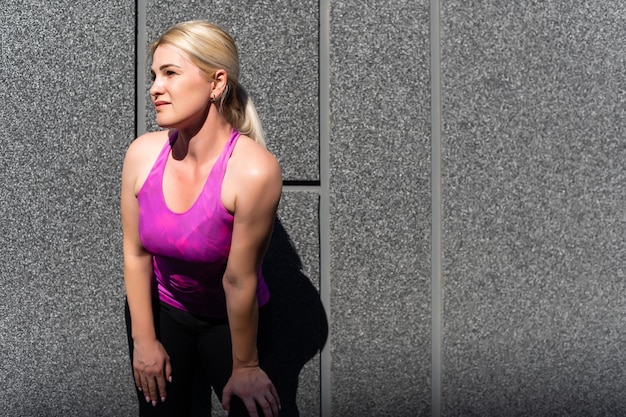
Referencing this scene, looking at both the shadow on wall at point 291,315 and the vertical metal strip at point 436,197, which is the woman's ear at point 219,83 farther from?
the vertical metal strip at point 436,197

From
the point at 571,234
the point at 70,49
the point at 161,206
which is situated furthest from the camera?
the point at 571,234

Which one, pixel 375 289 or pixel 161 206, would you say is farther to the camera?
pixel 375 289

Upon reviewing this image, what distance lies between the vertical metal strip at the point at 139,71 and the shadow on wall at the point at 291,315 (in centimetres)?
62

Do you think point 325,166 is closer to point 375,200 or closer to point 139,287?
point 375,200

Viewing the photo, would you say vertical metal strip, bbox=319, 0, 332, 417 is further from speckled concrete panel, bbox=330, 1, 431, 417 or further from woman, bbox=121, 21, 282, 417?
woman, bbox=121, 21, 282, 417

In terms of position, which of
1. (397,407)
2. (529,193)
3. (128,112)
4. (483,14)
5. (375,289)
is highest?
(483,14)

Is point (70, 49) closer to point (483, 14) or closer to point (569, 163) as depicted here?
point (483, 14)

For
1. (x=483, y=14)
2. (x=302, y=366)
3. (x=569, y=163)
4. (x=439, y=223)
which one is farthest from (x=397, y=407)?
(x=483, y=14)

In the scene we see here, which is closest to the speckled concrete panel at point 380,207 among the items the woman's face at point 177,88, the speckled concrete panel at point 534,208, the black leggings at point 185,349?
the speckled concrete panel at point 534,208

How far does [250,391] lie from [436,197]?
108 cm

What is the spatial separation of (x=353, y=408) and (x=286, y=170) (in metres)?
0.92

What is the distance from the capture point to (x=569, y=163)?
2.42 metres

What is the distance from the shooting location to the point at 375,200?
2332 millimetres

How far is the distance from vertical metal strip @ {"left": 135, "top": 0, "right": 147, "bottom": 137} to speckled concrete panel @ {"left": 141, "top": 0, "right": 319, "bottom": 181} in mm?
26
